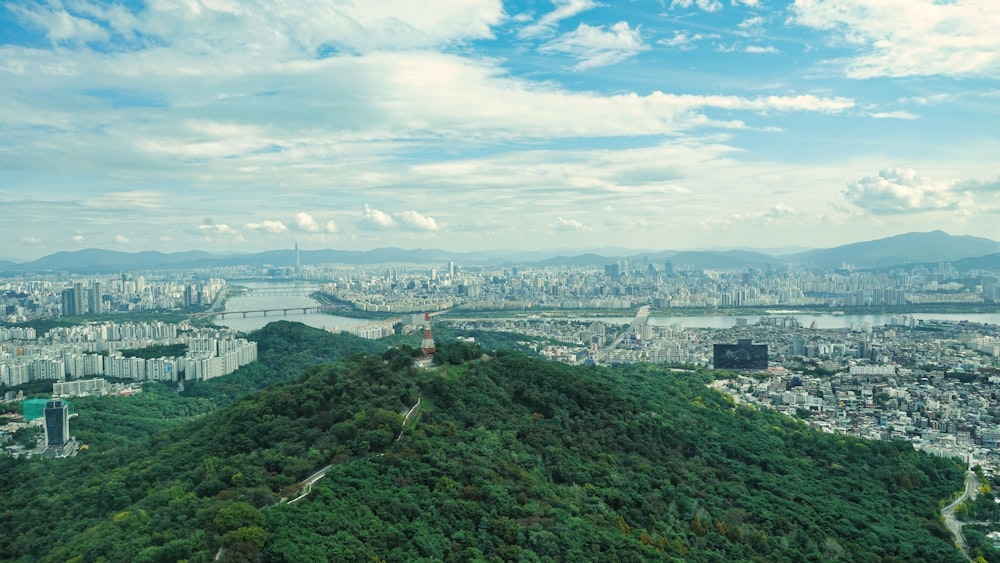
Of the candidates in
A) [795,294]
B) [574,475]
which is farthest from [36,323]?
[795,294]

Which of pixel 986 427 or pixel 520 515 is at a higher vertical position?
pixel 520 515

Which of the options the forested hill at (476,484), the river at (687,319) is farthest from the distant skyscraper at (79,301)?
the forested hill at (476,484)

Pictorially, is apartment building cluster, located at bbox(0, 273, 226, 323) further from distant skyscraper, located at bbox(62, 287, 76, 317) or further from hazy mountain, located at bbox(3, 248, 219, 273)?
hazy mountain, located at bbox(3, 248, 219, 273)

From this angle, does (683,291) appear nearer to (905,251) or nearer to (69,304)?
(905,251)

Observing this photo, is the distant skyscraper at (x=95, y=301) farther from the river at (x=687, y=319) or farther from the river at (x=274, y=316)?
the river at (x=687, y=319)

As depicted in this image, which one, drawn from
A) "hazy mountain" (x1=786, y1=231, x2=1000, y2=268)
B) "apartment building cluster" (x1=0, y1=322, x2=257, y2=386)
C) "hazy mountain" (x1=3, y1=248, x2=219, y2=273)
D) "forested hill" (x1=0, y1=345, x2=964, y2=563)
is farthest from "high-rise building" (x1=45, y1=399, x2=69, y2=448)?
"hazy mountain" (x1=3, y1=248, x2=219, y2=273)

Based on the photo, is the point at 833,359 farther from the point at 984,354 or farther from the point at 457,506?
the point at 457,506

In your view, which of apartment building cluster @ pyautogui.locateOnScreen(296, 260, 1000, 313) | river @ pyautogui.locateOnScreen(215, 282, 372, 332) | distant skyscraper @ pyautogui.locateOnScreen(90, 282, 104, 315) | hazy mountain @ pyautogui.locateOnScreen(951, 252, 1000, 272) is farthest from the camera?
hazy mountain @ pyautogui.locateOnScreen(951, 252, 1000, 272)
